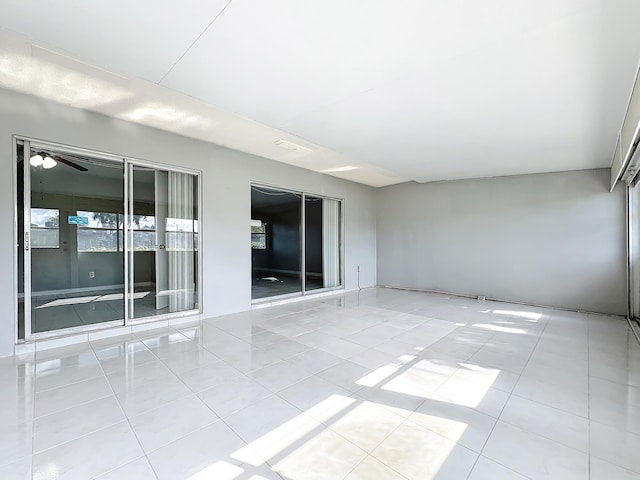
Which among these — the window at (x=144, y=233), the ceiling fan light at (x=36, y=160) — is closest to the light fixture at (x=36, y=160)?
the ceiling fan light at (x=36, y=160)

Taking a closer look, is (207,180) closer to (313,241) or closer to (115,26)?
(115,26)

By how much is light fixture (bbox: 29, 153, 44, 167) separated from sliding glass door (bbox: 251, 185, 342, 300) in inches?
113

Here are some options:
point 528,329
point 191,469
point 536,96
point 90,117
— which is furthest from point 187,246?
point 528,329

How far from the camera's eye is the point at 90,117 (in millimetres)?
3461

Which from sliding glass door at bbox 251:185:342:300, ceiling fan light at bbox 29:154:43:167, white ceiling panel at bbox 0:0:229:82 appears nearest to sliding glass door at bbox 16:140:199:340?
ceiling fan light at bbox 29:154:43:167

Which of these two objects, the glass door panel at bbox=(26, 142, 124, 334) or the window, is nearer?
the glass door panel at bbox=(26, 142, 124, 334)

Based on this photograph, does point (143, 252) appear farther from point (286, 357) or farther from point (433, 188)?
point (433, 188)

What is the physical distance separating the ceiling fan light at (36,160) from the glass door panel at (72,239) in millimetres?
10

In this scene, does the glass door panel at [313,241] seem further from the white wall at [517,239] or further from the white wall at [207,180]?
the white wall at [517,239]

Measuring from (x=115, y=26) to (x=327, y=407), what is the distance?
9.58ft

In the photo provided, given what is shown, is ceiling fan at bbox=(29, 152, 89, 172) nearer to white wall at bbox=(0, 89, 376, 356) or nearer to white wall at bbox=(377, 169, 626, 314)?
white wall at bbox=(0, 89, 376, 356)

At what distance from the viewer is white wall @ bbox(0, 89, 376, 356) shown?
2982 mm

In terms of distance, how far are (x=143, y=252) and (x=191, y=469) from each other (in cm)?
339

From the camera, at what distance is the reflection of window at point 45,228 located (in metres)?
3.56
